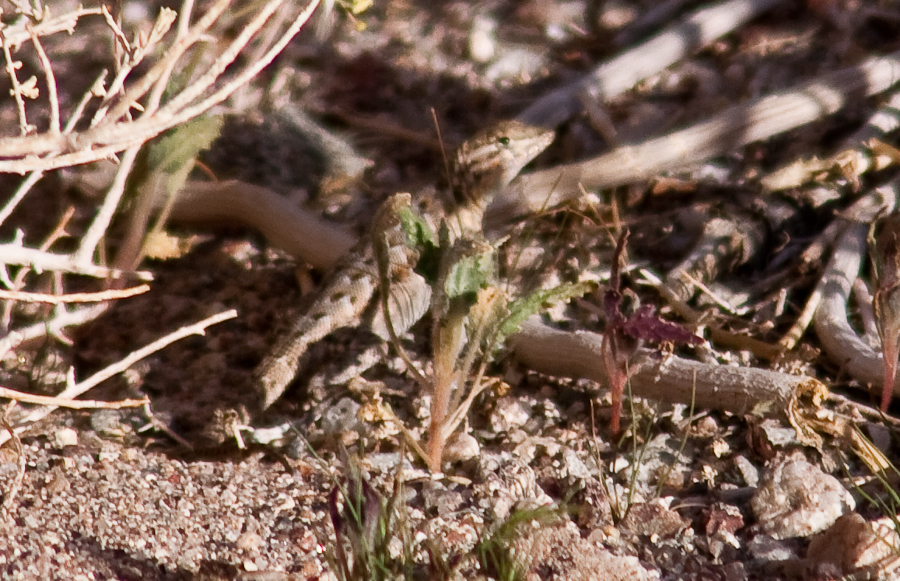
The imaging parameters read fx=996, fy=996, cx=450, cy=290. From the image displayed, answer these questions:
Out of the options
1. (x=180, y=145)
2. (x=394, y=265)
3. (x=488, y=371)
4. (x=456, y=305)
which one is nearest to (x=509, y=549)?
(x=456, y=305)

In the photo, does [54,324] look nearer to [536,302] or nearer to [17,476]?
[17,476]

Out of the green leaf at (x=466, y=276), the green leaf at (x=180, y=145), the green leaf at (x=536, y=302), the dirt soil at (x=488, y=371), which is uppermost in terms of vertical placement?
the green leaf at (x=180, y=145)

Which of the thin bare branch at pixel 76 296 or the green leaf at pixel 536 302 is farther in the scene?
the green leaf at pixel 536 302

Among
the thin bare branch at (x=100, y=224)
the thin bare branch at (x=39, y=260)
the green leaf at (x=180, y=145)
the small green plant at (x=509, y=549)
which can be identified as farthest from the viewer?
the green leaf at (x=180, y=145)

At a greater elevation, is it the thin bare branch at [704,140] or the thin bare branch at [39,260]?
the thin bare branch at [39,260]

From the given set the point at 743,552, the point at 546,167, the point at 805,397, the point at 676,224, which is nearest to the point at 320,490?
the point at 743,552

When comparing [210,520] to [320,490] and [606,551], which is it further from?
[606,551]

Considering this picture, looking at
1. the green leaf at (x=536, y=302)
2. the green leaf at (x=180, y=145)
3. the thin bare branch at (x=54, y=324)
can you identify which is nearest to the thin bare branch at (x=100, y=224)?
the green leaf at (x=180, y=145)

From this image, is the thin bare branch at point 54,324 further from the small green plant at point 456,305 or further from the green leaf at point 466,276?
the green leaf at point 466,276
